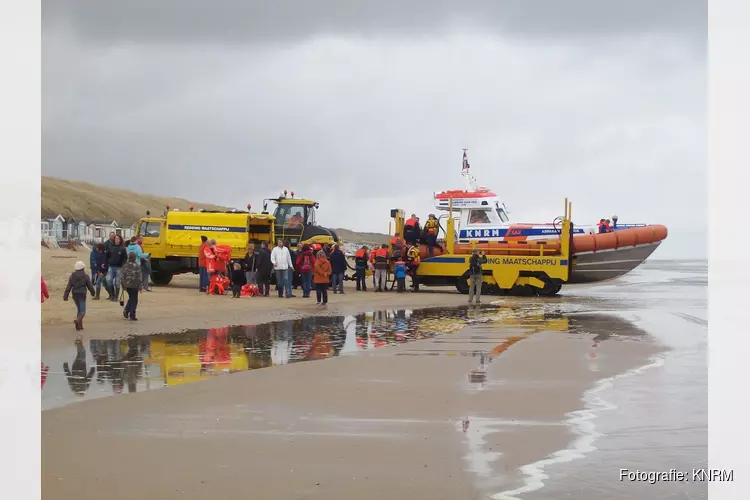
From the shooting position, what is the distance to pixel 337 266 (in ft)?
81.0

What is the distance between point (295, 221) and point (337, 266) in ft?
13.5

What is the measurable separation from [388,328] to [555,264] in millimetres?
9890

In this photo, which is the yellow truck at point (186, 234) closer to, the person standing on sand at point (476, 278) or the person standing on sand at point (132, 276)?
the person standing on sand at point (476, 278)

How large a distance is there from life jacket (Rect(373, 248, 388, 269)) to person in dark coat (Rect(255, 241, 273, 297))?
424 cm

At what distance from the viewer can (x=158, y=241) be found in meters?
26.4

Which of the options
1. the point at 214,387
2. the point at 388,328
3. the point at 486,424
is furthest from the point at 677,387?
the point at 388,328

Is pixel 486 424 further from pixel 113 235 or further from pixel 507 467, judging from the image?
pixel 113 235

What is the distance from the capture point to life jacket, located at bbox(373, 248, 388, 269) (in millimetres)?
26344

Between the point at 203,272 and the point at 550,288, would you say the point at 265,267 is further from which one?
the point at 550,288

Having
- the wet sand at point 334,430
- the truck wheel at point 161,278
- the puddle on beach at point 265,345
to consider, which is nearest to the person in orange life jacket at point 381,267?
the truck wheel at point 161,278

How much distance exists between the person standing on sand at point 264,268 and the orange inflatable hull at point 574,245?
17.2ft

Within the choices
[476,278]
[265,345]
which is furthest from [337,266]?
[265,345]

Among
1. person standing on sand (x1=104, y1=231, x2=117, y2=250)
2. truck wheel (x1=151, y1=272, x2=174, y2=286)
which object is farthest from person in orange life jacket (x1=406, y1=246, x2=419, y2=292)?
person standing on sand (x1=104, y1=231, x2=117, y2=250)

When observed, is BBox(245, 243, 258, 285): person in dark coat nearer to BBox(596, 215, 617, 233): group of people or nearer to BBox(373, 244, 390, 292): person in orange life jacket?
BBox(373, 244, 390, 292): person in orange life jacket
